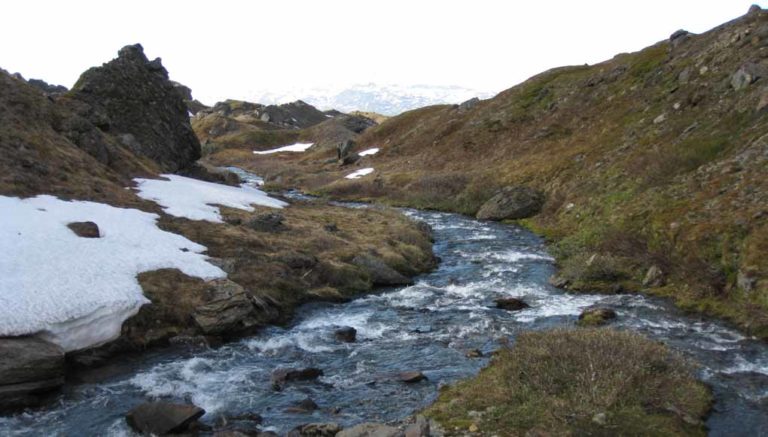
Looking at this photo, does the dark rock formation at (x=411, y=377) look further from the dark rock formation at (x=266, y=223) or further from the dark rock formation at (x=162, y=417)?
the dark rock formation at (x=266, y=223)

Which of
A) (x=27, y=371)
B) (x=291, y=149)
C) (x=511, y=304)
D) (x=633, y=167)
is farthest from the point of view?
(x=291, y=149)

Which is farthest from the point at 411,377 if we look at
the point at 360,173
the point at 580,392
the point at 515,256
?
the point at 360,173

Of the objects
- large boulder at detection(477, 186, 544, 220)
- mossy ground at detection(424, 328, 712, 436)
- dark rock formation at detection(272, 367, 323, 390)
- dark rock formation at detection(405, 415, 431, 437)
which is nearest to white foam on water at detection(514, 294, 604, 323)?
mossy ground at detection(424, 328, 712, 436)

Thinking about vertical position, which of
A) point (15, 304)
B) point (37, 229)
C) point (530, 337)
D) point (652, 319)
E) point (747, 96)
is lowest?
point (652, 319)

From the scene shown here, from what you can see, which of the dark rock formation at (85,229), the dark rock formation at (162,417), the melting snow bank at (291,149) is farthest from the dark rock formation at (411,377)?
the melting snow bank at (291,149)

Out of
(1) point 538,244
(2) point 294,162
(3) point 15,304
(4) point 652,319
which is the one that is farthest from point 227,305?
(2) point 294,162

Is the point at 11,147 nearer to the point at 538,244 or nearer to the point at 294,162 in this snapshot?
the point at 538,244

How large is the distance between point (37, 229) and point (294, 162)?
8463 centimetres

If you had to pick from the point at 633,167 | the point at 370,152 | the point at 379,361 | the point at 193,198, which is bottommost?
the point at 379,361

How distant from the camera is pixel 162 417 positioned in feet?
49.2

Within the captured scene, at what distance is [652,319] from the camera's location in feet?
74.3

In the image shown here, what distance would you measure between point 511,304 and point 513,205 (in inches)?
997

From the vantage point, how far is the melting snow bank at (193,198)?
3609 cm

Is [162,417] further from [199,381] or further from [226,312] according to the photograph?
[226,312]
